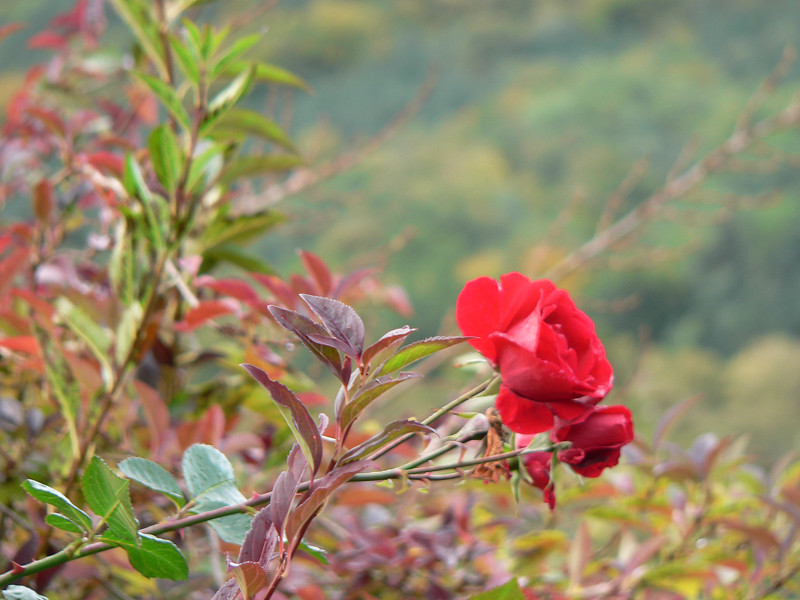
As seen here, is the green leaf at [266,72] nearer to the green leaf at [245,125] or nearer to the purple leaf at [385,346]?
Result: the green leaf at [245,125]

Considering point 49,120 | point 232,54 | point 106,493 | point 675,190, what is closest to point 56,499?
point 106,493

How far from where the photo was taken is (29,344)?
474mm

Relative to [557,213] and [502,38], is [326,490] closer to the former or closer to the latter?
[557,213]

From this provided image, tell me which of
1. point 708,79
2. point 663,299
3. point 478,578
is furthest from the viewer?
point 708,79

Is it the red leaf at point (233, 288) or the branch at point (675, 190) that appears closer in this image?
the red leaf at point (233, 288)

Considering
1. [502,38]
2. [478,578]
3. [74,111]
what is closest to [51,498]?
[478,578]

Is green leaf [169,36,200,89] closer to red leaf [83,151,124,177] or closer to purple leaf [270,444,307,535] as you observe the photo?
red leaf [83,151,124,177]

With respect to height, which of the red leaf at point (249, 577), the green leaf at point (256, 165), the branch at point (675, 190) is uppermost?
the branch at point (675, 190)

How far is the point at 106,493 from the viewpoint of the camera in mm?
244

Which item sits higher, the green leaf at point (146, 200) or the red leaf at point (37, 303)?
the green leaf at point (146, 200)

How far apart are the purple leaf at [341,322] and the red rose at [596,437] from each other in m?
0.09

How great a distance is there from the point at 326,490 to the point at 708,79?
2778 millimetres

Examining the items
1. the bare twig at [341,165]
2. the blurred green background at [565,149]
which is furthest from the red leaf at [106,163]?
the blurred green background at [565,149]

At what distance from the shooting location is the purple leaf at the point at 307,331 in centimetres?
24
